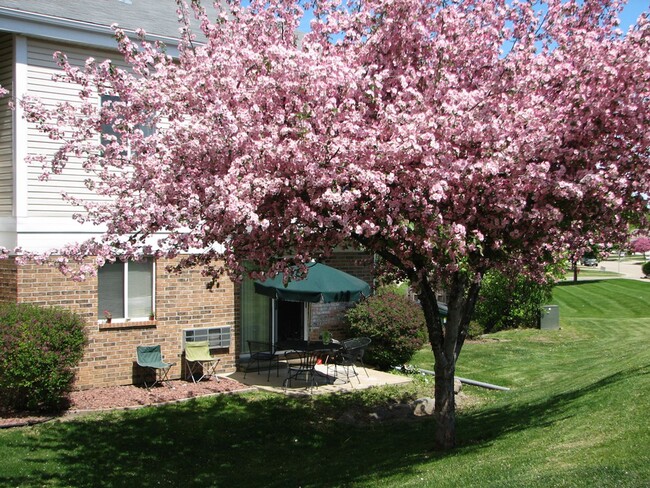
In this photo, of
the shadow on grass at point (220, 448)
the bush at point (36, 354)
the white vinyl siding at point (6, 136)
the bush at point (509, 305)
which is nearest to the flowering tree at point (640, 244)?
the shadow on grass at point (220, 448)

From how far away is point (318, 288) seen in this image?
13.0 meters

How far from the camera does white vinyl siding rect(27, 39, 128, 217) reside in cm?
1228

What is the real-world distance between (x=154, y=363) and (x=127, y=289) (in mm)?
1562

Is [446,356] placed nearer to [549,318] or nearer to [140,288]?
[140,288]

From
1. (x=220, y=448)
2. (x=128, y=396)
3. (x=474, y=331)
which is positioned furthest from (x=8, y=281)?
(x=474, y=331)

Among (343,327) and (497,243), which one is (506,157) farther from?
(343,327)

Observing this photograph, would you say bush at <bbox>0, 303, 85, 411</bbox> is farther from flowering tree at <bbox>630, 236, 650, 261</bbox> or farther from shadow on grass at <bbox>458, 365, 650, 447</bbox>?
flowering tree at <bbox>630, 236, 650, 261</bbox>

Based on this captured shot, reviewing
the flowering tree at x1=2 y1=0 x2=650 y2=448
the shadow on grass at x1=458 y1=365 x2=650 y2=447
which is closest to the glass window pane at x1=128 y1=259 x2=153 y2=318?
the flowering tree at x1=2 y1=0 x2=650 y2=448

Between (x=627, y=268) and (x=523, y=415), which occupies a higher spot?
(x=627, y=268)

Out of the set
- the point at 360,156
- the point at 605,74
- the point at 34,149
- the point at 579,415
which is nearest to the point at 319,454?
the point at 579,415

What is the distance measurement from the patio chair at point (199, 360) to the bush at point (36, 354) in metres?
2.74

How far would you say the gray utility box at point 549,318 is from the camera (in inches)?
899

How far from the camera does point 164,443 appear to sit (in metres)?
10.3

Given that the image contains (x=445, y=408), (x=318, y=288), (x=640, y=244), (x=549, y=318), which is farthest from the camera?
(x=549, y=318)
